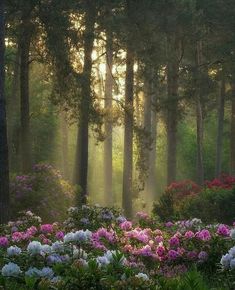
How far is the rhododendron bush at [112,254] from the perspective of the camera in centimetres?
510

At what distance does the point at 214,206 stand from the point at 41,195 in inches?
212

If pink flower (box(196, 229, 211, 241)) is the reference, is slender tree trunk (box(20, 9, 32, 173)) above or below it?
above

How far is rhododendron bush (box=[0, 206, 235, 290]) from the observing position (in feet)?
16.7

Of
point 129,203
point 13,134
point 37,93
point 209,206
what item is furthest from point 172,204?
point 37,93

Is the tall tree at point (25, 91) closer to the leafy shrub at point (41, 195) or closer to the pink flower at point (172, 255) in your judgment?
the leafy shrub at point (41, 195)

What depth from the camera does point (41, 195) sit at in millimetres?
18672

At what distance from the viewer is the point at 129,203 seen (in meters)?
27.8

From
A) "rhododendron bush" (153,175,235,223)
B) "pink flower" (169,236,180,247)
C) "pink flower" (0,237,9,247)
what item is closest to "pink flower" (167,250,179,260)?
"pink flower" (169,236,180,247)

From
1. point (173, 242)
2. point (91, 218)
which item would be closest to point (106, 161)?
point (91, 218)

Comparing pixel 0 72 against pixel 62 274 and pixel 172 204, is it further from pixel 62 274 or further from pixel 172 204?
pixel 62 274

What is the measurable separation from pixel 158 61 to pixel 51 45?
6.32 meters

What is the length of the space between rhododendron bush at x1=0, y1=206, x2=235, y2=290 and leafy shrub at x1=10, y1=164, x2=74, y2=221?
251 inches

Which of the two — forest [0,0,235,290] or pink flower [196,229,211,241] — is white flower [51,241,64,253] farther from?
pink flower [196,229,211,241]

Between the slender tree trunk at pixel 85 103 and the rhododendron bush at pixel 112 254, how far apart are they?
1020 centimetres
